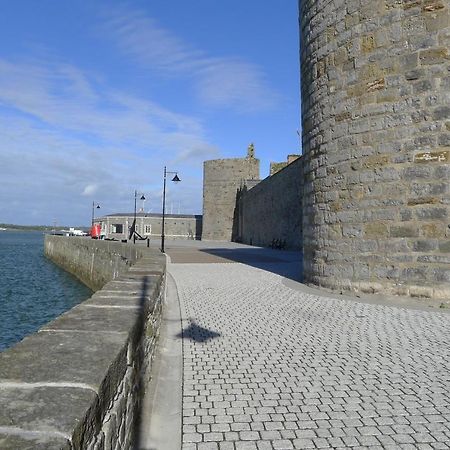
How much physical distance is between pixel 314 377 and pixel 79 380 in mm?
2843

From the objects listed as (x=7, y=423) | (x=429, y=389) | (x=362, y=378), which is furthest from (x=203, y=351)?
(x=7, y=423)

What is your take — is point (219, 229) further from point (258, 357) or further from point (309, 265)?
point (258, 357)

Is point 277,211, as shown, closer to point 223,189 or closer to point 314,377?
point 223,189

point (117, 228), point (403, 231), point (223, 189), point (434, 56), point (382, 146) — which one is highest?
point (223, 189)

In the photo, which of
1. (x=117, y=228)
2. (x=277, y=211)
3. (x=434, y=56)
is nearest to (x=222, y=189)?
(x=277, y=211)

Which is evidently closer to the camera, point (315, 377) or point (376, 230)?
point (315, 377)

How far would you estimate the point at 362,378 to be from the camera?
3994 millimetres

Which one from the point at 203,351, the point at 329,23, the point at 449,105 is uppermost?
the point at 329,23

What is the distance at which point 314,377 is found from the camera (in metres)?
4.02

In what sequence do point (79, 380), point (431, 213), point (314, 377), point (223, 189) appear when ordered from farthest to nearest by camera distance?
1. point (223, 189)
2. point (431, 213)
3. point (314, 377)
4. point (79, 380)

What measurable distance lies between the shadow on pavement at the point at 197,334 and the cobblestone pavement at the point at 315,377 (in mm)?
15

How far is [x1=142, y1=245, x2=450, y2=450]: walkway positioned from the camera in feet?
9.47

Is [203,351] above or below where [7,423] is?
below

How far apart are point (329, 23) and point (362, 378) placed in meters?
7.91
